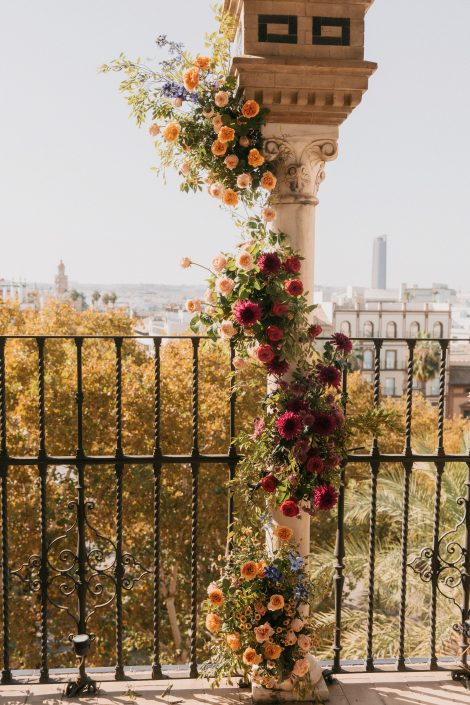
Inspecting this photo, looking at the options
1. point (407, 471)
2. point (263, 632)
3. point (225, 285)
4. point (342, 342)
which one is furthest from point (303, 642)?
point (225, 285)

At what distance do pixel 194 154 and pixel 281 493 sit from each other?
1488 mm

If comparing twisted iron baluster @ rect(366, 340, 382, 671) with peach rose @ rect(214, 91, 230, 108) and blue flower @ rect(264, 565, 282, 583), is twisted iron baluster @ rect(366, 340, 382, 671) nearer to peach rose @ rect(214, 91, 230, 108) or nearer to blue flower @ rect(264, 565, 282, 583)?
blue flower @ rect(264, 565, 282, 583)

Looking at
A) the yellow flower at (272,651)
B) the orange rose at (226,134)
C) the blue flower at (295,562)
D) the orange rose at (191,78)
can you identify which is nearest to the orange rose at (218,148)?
the orange rose at (226,134)

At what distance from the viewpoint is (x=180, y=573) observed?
1195 centimetres

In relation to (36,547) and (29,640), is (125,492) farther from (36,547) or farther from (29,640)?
(29,640)

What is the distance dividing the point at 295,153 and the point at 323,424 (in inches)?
45.2

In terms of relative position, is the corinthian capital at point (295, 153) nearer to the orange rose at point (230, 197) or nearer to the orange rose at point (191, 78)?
the orange rose at point (230, 197)

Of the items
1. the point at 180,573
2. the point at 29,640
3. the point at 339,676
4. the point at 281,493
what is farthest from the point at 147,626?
the point at 281,493

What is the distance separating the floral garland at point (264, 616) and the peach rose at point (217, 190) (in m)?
1.45

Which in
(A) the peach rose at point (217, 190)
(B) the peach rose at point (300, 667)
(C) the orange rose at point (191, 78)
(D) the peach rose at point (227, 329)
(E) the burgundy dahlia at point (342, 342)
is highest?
(C) the orange rose at point (191, 78)

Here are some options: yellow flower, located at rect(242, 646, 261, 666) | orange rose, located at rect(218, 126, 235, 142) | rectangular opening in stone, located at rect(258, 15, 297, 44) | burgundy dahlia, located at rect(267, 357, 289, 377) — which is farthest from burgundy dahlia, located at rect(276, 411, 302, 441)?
rectangular opening in stone, located at rect(258, 15, 297, 44)

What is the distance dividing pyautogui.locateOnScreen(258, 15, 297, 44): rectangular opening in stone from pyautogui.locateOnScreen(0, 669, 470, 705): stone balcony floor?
283 cm

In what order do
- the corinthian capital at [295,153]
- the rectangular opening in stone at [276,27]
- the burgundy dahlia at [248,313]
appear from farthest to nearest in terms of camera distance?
the corinthian capital at [295,153] < the rectangular opening in stone at [276,27] < the burgundy dahlia at [248,313]

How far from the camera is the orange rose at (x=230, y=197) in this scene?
115 inches
